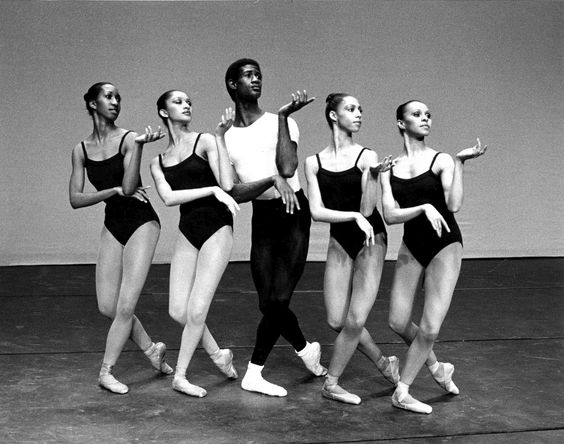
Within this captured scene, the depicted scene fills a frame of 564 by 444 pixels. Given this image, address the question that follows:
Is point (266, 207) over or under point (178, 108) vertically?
under

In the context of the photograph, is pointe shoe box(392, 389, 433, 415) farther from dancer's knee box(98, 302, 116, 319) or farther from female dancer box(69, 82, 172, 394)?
dancer's knee box(98, 302, 116, 319)

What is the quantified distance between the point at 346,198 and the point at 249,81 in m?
0.81

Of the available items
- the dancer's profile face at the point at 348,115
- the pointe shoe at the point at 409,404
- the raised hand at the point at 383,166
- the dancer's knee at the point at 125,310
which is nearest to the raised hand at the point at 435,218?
the raised hand at the point at 383,166

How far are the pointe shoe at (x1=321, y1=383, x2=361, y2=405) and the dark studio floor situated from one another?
0.05m

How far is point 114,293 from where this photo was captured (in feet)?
17.2

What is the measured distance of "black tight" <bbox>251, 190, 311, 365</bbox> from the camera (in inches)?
199

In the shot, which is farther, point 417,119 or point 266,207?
point 266,207

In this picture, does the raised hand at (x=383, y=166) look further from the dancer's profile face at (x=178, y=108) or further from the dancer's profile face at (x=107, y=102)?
the dancer's profile face at (x=107, y=102)

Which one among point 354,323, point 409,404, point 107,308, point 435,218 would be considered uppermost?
point 435,218

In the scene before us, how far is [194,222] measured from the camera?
507cm

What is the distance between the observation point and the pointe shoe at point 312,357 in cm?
534

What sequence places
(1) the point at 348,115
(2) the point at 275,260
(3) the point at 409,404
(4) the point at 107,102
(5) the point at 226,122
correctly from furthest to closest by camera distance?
(4) the point at 107,102
(2) the point at 275,260
(1) the point at 348,115
(5) the point at 226,122
(3) the point at 409,404

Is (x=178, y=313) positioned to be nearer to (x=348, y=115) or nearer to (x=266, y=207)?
(x=266, y=207)

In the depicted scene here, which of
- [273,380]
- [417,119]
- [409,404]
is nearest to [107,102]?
[417,119]
